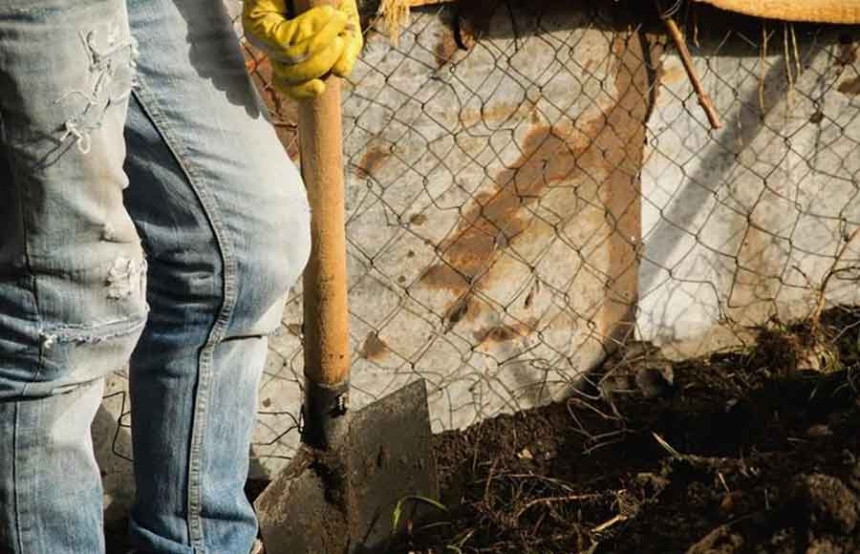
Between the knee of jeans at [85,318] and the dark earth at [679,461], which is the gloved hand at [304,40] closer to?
the knee of jeans at [85,318]

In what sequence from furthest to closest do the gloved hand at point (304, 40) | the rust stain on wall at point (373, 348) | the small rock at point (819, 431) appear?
the rust stain on wall at point (373, 348) → the small rock at point (819, 431) → the gloved hand at point (304, 40)

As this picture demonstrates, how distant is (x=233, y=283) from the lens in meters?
2.16

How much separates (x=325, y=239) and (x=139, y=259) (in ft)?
2.27

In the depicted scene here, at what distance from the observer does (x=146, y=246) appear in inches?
85.5

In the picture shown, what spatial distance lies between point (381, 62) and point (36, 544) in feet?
4.61

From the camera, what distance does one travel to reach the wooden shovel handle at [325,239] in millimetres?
2508

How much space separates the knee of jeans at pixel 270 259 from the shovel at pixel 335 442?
0.35 m

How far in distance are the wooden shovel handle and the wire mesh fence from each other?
0.36 meters

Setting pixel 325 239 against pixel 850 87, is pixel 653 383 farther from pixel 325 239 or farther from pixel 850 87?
pixel 325 239

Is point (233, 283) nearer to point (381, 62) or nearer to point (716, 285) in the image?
point (381, 62)

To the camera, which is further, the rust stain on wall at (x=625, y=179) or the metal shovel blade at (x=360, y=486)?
the rust stain on wall at (x=625, y=179)

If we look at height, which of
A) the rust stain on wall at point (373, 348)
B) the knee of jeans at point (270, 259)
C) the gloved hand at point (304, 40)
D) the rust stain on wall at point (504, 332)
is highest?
the gloved hand at point (304, 40)

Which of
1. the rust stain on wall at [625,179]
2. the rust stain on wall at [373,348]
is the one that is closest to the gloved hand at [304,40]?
the rust stain on wall at [373,348]

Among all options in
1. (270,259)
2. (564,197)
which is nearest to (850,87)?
(564,197)
